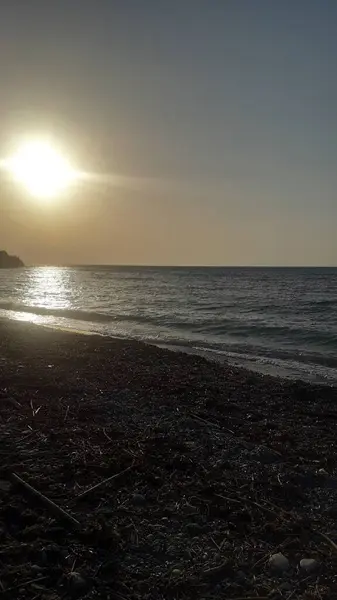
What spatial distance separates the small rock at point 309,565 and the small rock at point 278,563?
13 centimetres

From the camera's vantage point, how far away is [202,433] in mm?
7148

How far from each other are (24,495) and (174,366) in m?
8.33

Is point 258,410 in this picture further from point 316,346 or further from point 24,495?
point 316,346

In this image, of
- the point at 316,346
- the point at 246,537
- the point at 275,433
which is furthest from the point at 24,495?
the point at 316,346

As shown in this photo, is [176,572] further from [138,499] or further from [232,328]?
[232,328]

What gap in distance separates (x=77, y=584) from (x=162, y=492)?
1676mm

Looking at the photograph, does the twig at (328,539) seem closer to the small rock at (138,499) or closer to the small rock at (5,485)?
the small rock at (138,499)

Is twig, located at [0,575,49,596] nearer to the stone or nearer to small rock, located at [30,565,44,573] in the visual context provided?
small rock, located at [30,565,44,573]

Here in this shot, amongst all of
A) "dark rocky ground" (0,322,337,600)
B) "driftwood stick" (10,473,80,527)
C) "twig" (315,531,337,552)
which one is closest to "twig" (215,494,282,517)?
"dark rocky ground" (0,322,337,600)

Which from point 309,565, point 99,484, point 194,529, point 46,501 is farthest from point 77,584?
point 309,565

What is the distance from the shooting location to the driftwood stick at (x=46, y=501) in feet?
14.2

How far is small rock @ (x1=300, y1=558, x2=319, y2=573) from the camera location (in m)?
3.95

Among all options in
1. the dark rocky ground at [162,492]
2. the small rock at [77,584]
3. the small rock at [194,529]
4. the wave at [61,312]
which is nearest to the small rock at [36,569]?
the dark rocky ground at [162,492]

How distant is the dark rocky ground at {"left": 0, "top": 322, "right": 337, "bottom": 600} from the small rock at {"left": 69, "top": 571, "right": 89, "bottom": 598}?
0.04 ft
